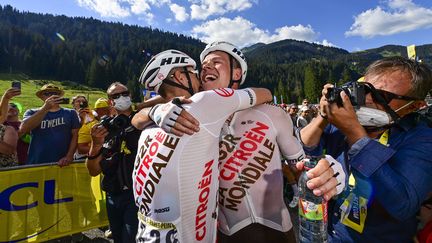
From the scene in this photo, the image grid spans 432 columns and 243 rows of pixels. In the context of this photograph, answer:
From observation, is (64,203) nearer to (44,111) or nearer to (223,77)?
(44,111)

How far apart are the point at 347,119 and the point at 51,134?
648cm

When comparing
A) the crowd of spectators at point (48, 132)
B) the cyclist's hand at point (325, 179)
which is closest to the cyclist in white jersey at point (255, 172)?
the cyclist's hand at point (325, 179)

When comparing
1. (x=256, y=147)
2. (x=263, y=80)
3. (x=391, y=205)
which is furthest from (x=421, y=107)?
(x=263, y=80)

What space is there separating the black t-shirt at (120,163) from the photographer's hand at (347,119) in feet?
9.14

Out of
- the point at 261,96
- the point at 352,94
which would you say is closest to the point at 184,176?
the point at 261,96

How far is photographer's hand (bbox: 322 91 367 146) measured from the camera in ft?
6.40

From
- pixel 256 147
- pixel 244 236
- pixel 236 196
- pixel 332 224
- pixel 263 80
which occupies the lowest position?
pixel 244 236

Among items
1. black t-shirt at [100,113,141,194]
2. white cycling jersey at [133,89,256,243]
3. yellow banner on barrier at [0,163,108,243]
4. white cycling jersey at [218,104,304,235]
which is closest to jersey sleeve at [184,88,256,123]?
white cycling jersey at [133,89,256,243]

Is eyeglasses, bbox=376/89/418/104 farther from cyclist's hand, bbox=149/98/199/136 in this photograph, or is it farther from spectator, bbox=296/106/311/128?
spectator, bbox=296/106/311/128

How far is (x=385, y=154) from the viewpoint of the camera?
1.82 meters

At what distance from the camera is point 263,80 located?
560ft

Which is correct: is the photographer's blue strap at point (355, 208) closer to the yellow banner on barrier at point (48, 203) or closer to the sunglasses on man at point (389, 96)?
the sunglasses on man at point (389, 96)

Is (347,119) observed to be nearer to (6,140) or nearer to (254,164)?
(254,164)

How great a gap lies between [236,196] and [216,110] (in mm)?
939
